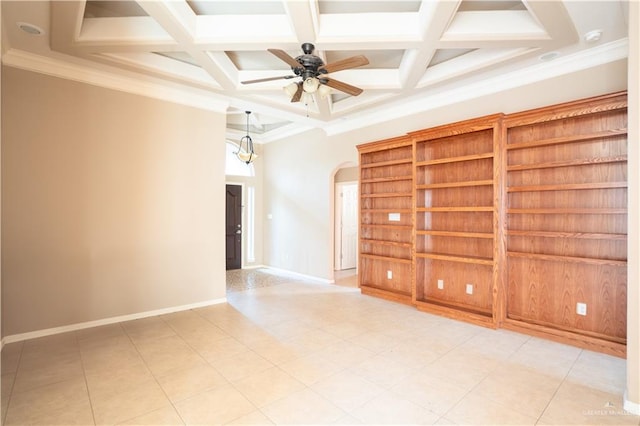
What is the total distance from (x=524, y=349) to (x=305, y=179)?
4.82m

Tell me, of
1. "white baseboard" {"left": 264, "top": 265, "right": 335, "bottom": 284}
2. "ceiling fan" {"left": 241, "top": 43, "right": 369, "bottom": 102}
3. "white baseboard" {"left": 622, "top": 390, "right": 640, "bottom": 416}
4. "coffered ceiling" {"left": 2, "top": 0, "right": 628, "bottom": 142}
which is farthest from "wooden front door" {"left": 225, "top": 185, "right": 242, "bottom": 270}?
"white baseboard" {"left": 622, "top": 390, "right": 640, "bottom": 416}

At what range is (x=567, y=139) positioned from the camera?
11.0ft

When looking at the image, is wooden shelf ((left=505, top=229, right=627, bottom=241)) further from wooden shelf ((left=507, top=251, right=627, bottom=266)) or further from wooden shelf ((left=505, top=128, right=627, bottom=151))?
wooden shelf ((left=505, top=128, right=627, bottom=151))

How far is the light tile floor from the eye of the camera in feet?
7.26

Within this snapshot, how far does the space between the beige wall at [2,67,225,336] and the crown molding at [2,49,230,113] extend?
9 cm

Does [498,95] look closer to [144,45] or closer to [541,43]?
[541,43]

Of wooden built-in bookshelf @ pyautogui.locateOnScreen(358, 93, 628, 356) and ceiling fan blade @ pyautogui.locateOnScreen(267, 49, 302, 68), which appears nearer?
ceiling fan blade @ pyautogui.locateOnScreen(267, 49, 302, 68)

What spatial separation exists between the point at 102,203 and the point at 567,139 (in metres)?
5.44

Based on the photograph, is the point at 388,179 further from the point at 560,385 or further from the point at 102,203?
the point at 102,203

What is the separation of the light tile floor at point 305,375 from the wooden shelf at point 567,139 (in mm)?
2173

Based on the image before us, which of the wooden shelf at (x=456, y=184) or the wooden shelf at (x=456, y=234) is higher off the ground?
the wooden shelf at (x=456, y=184)

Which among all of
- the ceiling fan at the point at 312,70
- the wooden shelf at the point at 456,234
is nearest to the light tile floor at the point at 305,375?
the wooden shelf at the point at 456,234

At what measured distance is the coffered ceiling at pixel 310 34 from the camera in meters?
2.78

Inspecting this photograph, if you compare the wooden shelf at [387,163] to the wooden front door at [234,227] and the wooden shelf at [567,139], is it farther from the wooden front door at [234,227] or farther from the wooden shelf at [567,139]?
the wooden front door at [234,227]
